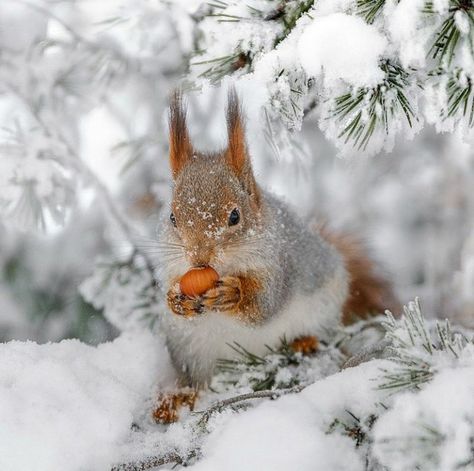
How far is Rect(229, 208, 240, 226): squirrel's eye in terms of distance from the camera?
1482 millimetres

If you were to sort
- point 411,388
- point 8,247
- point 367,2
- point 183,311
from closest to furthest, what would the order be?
point 411,388
point 367,2
point 183,311
point 8,247

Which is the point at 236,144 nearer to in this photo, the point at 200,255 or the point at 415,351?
the point at 200,255

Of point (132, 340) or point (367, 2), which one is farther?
point (132, 340)

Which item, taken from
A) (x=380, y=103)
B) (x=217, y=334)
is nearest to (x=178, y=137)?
(x=217, y=334)

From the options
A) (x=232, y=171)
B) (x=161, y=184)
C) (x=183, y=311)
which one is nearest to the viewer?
(x=183, y=311)

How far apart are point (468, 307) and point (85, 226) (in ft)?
4.57

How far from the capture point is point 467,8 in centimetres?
87

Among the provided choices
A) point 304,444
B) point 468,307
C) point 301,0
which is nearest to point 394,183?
point 468,307

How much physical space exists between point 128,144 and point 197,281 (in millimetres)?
992

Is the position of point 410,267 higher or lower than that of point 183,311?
lower

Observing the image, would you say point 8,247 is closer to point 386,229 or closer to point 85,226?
point 85,226

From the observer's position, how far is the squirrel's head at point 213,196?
142 centimetres

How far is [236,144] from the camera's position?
1.55m

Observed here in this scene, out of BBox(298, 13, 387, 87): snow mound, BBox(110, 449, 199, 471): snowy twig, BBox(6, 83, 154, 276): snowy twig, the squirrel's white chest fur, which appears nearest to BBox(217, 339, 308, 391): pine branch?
the squirrel's white chest fur
